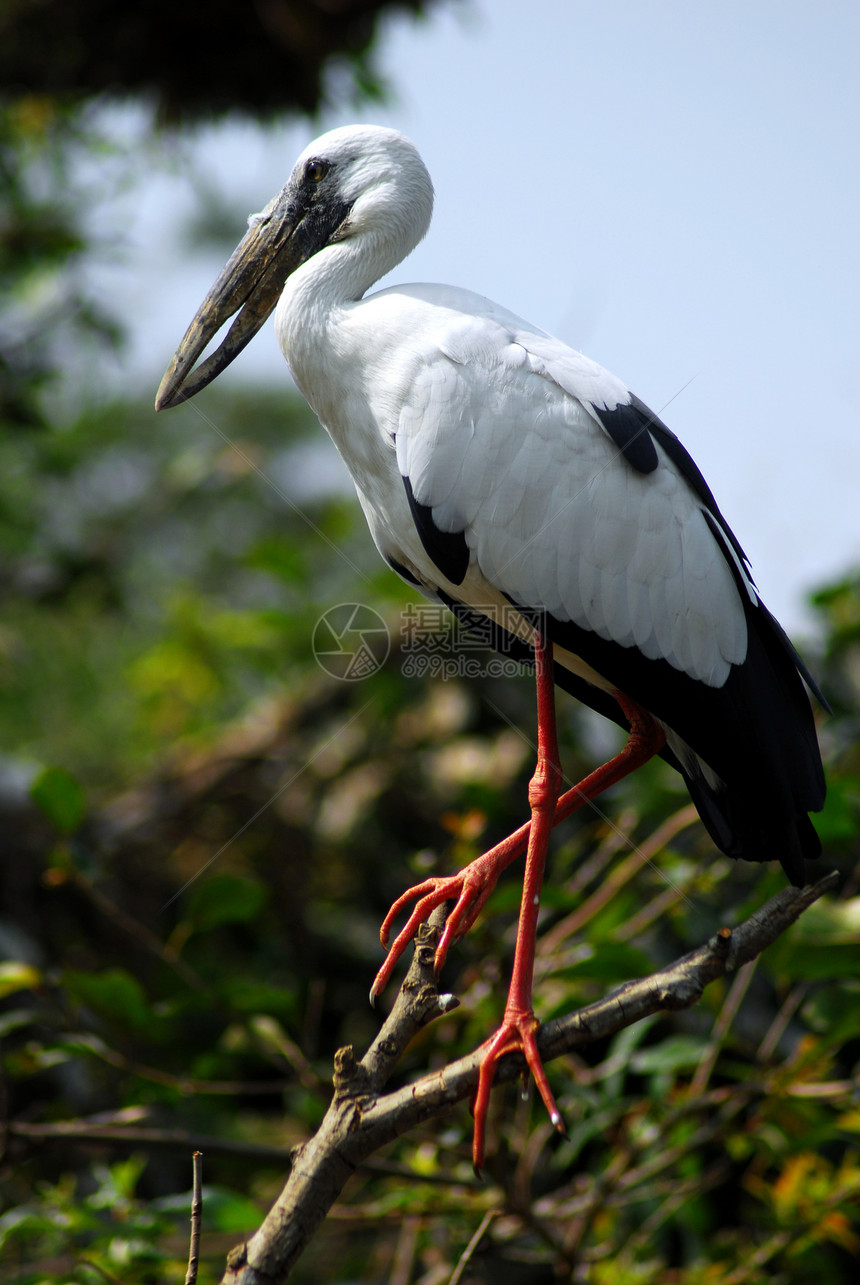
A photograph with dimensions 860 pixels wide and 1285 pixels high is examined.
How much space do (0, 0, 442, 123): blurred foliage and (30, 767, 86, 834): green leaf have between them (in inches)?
147

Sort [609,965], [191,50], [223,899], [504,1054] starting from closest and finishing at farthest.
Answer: [504,1054], [609,965], [223,899], [191,50]

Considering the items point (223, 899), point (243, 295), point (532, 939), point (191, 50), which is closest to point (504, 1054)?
point (532, 939)

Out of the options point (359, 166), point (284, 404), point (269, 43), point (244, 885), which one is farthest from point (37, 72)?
point (284, 404)

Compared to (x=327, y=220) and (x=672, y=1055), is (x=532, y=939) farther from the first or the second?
(x=327, y=220)

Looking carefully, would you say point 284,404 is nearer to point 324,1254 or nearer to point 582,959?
point 324,1254

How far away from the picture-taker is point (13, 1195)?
2.97 metres

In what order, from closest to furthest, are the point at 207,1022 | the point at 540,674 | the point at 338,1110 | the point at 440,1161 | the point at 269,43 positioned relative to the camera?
1. the point at 338,1110
2. the point at 540,674
3. the point at 440,1161
4. the point at 207,1022
5. the point at 269,43

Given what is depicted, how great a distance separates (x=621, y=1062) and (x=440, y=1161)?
0.54 meters

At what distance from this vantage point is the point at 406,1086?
1521 millimetres

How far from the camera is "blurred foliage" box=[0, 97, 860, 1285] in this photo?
2.41 m

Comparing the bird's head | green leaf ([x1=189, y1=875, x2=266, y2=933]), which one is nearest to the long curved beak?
the bird's head

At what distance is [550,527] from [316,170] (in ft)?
3.45

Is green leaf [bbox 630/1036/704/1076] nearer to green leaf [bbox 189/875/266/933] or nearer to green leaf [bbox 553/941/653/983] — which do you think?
green leaf [bbox 553/941/653/983]

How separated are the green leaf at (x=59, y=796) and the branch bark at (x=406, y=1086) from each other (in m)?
1.12
